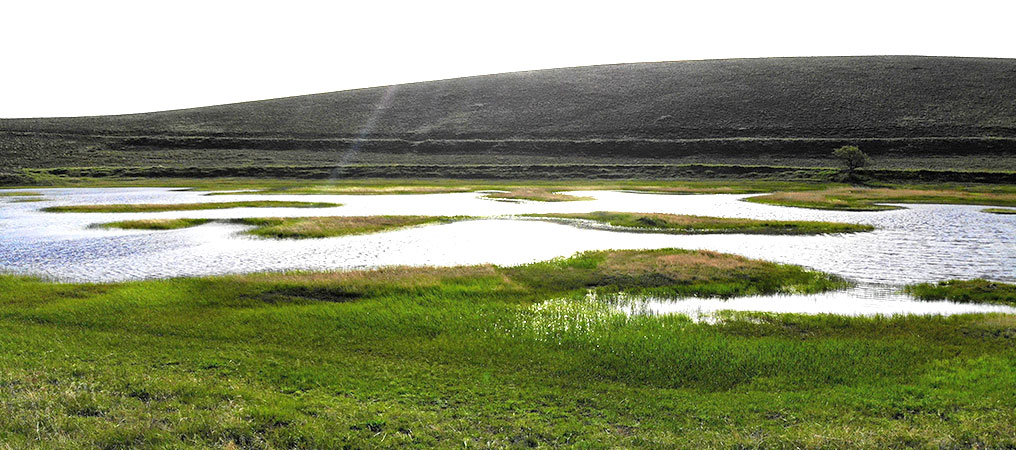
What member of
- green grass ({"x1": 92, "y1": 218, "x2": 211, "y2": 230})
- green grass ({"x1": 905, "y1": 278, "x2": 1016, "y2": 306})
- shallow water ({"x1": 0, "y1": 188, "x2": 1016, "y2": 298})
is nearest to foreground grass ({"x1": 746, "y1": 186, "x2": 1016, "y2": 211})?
shallow water ({"x1": 0, "y1": 188, "x2": 1016, "y2": 298})

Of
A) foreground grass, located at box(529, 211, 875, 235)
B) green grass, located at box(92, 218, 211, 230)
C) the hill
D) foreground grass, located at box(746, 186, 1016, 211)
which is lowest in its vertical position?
foreground grass, located at box(746, 186, 1016, 211)

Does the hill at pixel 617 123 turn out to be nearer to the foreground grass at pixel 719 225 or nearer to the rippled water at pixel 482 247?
the rippled water at pixel 482 247

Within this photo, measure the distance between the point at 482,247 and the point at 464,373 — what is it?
1994cm

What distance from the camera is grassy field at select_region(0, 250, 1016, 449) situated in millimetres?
10609

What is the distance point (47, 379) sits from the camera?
13.1 m

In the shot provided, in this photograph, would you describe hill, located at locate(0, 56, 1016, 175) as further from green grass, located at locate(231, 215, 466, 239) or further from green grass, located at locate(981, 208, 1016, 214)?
green grass, located at locate(231, 215, 466, 239)

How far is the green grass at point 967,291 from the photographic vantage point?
2147 cm

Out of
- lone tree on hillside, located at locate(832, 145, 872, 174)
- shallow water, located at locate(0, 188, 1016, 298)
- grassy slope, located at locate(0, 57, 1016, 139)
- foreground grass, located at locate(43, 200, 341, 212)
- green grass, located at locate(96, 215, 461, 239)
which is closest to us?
shallow water, located at locate(0, 188, 1016, 298)

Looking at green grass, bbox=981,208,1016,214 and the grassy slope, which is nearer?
green grass, bbox=981,208,1016,214

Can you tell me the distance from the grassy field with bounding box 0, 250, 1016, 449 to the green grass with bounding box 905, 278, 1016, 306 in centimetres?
377

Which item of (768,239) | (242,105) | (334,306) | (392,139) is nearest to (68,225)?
(334,306)

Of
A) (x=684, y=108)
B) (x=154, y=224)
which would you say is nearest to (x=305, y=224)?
(x=154, y=224)

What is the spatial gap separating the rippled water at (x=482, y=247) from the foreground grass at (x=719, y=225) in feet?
7.06

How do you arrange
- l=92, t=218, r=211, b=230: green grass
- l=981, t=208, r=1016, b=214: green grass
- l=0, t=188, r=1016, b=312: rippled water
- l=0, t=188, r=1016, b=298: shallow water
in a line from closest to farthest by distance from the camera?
l=0, t=188, r=1016, b=312: rippled water
l=0, t=188, r=1016, b=298: shallow water
l=92, t=218, r=211, b=230: green grass
l=981, t=208, r=1016, b=214: green grass
